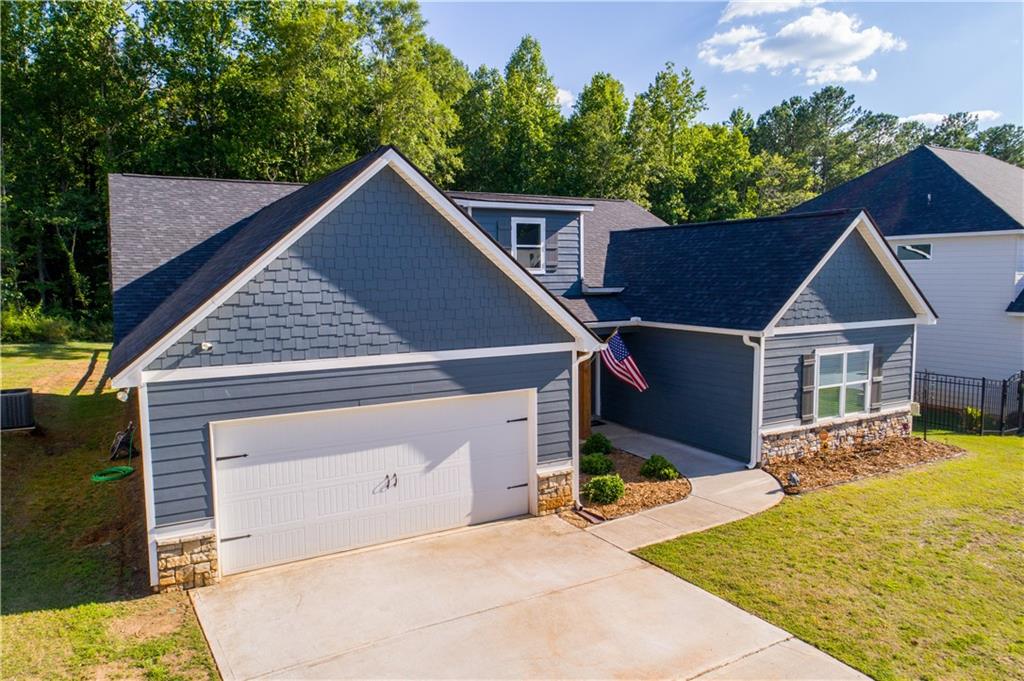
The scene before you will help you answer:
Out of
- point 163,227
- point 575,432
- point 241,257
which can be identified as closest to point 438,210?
point 241,257

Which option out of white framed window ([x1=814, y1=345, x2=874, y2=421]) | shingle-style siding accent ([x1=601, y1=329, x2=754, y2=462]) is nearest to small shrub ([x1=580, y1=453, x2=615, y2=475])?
shingle-style siding accent ([x1=601, y1=329, x2=754, y2=462])

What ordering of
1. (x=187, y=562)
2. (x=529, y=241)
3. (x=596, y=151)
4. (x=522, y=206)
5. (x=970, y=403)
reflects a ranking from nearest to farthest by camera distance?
(x=187, y=562) → (x=522, y=206) → (x=529, y=241) → (x=970, y=403) → (x=596, y=151)

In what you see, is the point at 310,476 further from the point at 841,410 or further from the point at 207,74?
the point at 207,74

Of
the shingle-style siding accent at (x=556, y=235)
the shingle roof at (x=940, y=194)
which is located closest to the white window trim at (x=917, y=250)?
the shingle roof at (x=940, y=194)

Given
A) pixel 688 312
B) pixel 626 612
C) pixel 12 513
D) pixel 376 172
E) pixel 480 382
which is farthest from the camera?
pixel 688 312

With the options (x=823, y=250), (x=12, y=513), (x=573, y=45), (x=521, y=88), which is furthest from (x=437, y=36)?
(x=12, y=513)

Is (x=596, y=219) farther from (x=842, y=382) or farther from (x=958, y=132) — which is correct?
(x=958, y=132)
